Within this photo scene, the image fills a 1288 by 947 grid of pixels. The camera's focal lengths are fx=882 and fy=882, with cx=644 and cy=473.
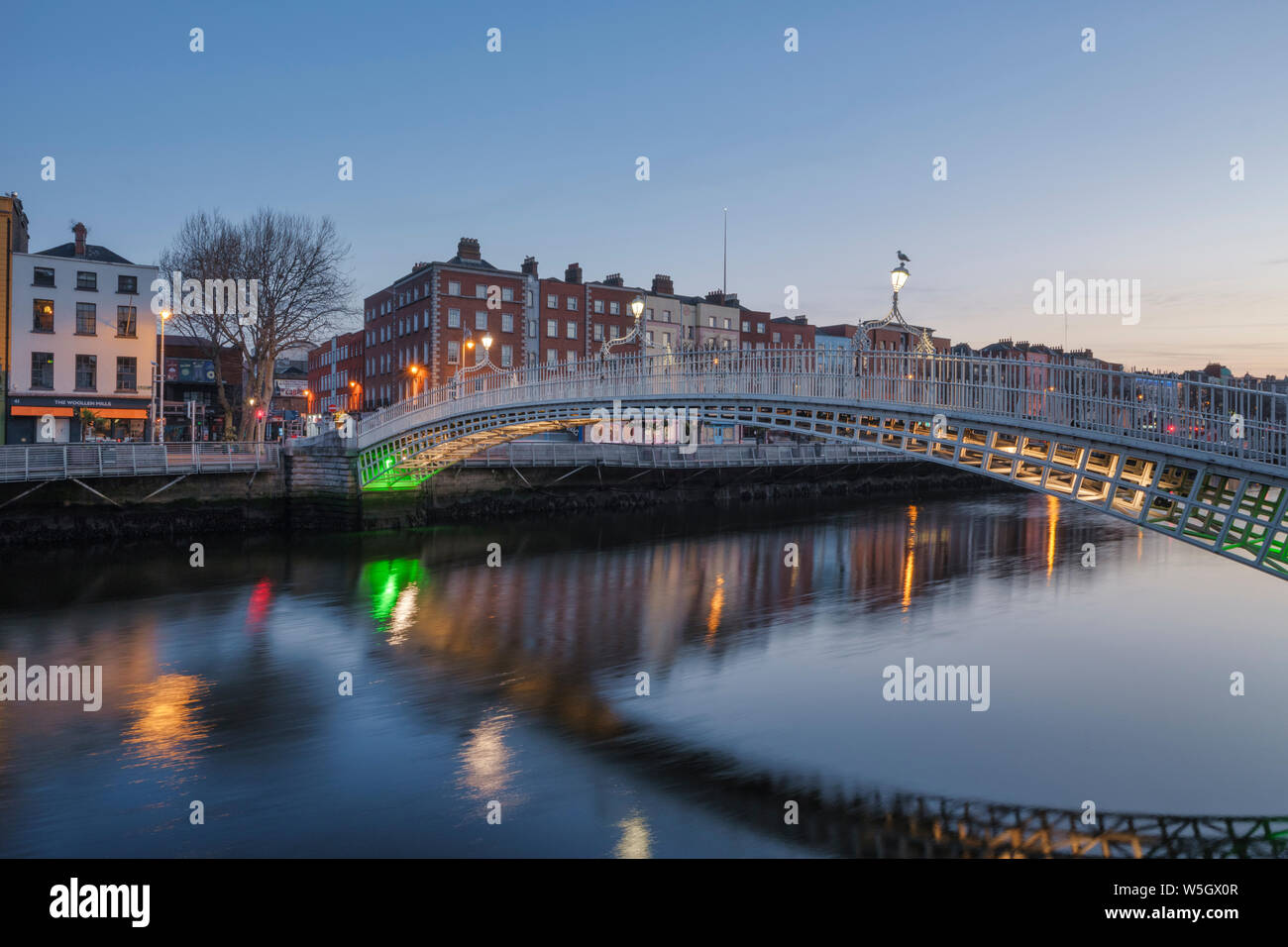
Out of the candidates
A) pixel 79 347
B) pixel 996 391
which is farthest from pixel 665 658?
pixel 79 347

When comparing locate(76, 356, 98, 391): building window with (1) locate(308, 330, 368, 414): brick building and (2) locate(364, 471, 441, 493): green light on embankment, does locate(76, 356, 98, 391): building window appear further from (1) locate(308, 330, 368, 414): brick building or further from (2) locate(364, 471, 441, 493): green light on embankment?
(1) locate(308, 330, 368, 414): brick building

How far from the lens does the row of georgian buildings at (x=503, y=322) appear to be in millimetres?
49094

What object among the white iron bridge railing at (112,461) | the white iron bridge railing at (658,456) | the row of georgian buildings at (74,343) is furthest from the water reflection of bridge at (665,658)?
the row of georgian buildings at (74,343)

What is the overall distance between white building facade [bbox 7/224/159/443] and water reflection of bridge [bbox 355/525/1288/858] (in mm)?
21049

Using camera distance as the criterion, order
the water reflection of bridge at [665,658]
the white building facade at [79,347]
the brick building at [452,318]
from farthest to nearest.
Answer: the brick building at [452,318] < the white building facade at [79,347] < the water reflection of bridge at [665,658]

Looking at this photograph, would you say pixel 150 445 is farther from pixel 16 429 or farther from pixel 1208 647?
pixel 1208 647

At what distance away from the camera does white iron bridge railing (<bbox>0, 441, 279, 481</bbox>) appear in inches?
904

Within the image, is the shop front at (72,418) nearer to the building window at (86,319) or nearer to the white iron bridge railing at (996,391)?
the building window at (86,319)

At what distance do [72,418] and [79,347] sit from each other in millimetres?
2980

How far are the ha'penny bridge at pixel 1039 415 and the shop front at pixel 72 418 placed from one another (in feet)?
79.3

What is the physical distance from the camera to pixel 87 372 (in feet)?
120

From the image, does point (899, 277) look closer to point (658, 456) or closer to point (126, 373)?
point (658, 456)

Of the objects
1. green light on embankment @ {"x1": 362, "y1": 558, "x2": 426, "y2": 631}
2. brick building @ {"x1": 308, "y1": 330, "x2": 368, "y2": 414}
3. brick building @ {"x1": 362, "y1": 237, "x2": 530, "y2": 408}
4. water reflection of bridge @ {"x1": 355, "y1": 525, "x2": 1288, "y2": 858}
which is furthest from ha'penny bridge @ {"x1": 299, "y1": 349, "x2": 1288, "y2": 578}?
brick building @ {"x1": 308, "y1": 330, "x2": 368, "y2": 414}
